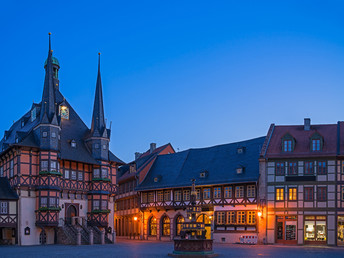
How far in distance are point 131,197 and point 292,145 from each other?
2369cm

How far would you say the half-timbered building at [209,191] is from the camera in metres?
47.8

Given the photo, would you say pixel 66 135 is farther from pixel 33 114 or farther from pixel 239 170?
pixel 239 170

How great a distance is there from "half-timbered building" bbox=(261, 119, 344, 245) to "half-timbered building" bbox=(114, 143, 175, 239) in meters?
18.0

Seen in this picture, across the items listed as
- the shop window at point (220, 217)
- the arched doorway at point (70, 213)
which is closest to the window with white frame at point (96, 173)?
the arched doorway at point (70, 213)

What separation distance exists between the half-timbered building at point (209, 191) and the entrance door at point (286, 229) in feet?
6.52

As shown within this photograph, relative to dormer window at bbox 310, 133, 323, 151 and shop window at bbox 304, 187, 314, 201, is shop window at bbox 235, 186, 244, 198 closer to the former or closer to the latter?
shop window at bbox 304, 187, 314, 201

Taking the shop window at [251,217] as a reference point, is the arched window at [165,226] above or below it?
below

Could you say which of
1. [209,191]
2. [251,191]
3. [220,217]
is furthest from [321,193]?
[209,191]

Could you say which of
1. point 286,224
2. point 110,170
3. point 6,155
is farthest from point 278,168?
point 6,155

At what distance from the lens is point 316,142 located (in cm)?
4588

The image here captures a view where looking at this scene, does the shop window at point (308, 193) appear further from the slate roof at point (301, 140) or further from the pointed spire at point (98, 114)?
the pointed spire at point (98, 114)

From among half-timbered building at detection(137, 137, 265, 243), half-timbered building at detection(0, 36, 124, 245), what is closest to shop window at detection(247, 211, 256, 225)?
half-timbered building at detection(137, 137, 265, 243)

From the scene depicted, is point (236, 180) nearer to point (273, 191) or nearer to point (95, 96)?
point (273, 191)

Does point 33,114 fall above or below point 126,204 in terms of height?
above
